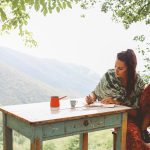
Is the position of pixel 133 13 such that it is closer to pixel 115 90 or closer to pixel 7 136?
pixel 115 90

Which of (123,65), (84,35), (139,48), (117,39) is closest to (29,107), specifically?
(123,65)

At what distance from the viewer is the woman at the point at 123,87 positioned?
379 cm

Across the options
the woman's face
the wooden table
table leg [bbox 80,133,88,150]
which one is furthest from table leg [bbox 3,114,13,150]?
the woman's face

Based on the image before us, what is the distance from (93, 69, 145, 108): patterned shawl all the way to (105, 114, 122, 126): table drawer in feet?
1.27

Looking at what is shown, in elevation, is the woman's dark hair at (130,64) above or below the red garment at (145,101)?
above

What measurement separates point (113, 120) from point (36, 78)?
2206cm

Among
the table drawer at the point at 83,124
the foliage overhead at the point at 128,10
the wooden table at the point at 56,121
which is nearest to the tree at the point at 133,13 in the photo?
the foliage overhead at the point at 128,10

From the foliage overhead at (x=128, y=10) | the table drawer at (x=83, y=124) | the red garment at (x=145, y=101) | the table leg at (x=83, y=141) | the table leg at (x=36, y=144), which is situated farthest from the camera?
the foliage overhead at (x=128, y=10)

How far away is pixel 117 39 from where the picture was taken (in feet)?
84.2

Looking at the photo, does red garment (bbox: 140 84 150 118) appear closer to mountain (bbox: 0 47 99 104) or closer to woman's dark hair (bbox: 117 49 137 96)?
woman's dark hair (bbox: 117 49 137 96)

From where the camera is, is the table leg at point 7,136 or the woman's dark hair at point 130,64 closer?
the table leg at point 7,136

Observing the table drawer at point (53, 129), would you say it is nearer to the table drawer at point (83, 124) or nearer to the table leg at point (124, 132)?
the table drawer at point (83, 124)

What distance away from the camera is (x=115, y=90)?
3908 mm

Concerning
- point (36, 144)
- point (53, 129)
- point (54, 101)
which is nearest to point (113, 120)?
point (54, 101)
